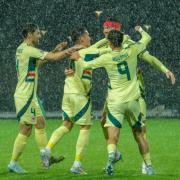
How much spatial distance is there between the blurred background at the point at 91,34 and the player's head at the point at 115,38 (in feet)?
53.1

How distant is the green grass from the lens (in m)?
13.1

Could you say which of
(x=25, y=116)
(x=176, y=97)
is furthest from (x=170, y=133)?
(x=25, y=116)

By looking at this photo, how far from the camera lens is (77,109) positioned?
14.0 metres

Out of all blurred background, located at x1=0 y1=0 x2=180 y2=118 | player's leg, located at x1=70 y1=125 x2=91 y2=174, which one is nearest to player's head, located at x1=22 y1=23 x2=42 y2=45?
player's leg, located at x1=70 y1=125 x2=91 y2=174

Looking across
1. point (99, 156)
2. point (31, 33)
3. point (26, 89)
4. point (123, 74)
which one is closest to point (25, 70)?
point (26, 89)

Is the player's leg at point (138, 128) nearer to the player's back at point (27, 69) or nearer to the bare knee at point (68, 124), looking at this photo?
the bare knee at point (68, 124)

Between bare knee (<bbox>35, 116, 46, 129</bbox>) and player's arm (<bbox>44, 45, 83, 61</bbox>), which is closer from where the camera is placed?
player's arm (<bbox>44, 45, 83, 61</bbox>)

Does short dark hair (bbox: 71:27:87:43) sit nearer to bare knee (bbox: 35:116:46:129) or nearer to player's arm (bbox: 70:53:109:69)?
player's arm (bbox: 70:53:109:69)

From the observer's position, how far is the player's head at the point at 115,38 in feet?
41.4

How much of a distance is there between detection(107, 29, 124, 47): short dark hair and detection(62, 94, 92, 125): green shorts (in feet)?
5.20

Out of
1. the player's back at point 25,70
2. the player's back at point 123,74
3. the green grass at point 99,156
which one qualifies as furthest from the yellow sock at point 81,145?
the player's back at point 123,74

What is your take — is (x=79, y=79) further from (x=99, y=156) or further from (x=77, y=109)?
(x=99, y=156)

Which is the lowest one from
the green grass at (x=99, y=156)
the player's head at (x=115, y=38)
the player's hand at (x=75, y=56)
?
the green grass at (x=99, y=156)

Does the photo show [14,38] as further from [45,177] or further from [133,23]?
[45,177]
